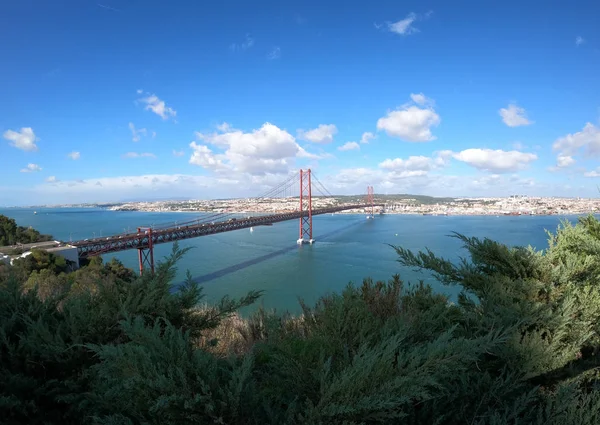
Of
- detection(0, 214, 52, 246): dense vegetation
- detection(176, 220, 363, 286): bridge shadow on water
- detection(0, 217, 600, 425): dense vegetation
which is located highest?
detection(0, 217, 600, 425): dense vegetation

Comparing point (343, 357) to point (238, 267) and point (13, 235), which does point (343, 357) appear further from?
point (13, 235)

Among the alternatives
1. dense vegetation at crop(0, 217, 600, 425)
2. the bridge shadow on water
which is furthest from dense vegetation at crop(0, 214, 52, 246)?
dense vegetation at crop(0, 217, 600, 425)

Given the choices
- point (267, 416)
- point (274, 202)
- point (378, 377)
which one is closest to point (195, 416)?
point (267, 416)

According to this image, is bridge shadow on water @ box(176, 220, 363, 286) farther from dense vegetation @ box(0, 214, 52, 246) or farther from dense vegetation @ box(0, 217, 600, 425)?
dense vegetation @ box(0, 217, 600, 425)

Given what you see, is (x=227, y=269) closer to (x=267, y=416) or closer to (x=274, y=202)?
(x=267, y=416)

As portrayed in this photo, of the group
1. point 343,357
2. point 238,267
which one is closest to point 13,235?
point 238,267

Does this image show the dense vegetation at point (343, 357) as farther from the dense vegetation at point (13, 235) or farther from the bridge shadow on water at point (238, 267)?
the dense vegetation at point (13, 235)

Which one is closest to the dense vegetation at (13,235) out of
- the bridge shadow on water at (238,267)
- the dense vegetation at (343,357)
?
the bridge shadow on water at (238,267)

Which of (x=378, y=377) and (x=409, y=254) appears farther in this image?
(x=409, y=254)

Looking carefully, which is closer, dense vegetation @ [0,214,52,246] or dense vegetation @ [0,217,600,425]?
dense vegetation @ [0,217,600,425]
